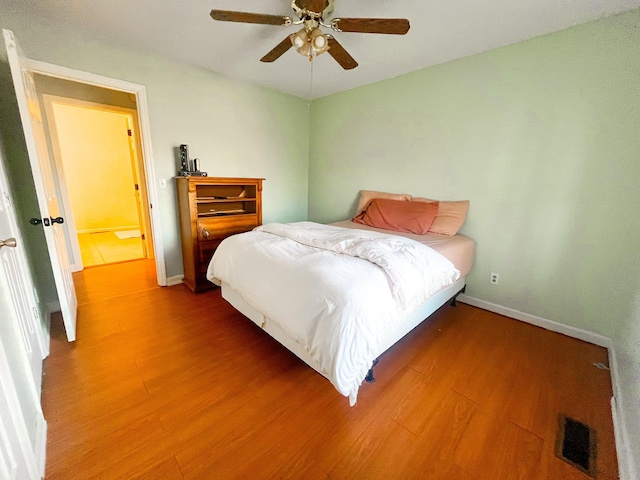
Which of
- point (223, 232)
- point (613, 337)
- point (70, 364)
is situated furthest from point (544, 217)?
point (70, 364)

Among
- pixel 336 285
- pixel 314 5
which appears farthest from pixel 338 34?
pixel 336 285

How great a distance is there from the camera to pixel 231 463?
1062 mm

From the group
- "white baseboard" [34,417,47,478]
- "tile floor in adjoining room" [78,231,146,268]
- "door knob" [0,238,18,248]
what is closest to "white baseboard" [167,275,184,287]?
"tile floor in adjoining room" [78,231,146,268]

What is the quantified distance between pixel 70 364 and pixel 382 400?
1933 millimetres

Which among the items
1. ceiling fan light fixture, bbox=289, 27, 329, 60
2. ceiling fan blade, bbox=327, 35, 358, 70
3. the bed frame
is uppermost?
ceiling fan blade, bbox=327, 35, 358, 70

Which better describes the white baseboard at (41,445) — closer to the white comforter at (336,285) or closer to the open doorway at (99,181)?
the white comforter at (336,285)

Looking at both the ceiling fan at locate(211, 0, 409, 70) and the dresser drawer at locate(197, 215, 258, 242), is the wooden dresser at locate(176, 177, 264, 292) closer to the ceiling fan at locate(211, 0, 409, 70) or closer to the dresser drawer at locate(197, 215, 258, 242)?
the dresser drawer at locate(197, 215, 258, 242)

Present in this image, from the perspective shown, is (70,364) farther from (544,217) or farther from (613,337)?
(613,337)

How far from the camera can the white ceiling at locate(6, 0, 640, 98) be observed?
1640mm

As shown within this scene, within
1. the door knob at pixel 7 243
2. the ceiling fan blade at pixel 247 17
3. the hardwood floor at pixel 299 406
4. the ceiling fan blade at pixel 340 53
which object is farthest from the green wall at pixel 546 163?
the door knob at pixel 7 243

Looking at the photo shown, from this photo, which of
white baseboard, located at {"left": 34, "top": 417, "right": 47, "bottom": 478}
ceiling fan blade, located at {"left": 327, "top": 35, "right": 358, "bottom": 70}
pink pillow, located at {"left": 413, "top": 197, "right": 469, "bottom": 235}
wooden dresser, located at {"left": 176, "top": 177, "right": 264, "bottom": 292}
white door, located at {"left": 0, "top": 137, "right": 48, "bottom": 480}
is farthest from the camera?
wooden dresser, located at {"left": 176, "top": 177, "right": 264, "bottom": 292}

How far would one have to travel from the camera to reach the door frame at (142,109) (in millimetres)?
1936

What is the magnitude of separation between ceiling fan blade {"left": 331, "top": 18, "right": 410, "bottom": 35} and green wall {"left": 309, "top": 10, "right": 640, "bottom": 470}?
1.30m

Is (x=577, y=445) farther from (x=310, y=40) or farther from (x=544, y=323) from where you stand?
(x=310, y=40)
